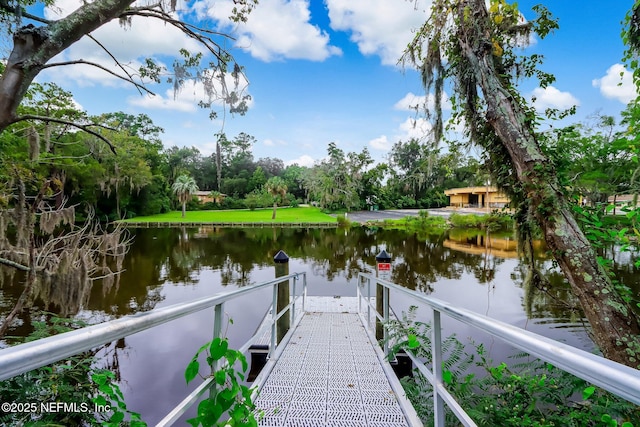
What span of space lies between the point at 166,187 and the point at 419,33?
47.7 meters

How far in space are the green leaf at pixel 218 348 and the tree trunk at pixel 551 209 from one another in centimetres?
281

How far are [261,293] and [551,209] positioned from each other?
9.32 m

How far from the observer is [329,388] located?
8.59ft

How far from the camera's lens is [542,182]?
289cm

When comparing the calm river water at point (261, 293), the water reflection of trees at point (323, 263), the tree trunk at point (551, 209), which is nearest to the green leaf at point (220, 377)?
the tree trunk at point (551, 209)

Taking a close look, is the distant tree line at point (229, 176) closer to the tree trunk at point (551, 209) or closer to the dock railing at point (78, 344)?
the tree trunk at point (551, 209)

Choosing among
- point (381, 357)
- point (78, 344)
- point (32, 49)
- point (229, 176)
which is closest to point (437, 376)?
point (78, 344)

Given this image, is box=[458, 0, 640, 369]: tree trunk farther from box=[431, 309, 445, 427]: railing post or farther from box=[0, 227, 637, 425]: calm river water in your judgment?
box=[431, 309, 445, 427]: railing post

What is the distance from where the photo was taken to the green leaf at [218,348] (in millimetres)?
1047

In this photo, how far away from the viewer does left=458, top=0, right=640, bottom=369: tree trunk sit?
2410 mm

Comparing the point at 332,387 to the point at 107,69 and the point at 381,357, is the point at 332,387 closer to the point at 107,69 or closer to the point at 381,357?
the point at 381,357

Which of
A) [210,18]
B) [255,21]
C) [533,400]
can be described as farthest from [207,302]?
[255,21]

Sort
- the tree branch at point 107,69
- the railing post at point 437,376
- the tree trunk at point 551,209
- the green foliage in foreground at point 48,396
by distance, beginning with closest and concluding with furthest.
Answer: the railing post at point 437,376 → the green foliage in foreground at point 48,396 → the tree trunk at point 551,209 → the tree branch at point 107,69

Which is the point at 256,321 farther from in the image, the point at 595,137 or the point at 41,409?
the point at 595,137
